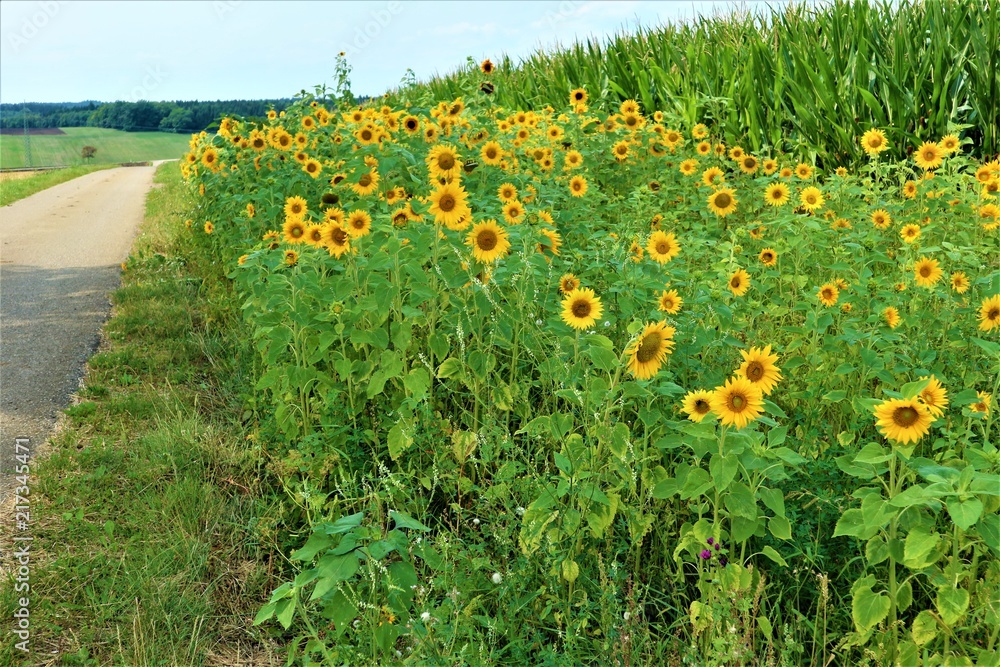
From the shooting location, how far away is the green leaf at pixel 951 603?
2.06 meters

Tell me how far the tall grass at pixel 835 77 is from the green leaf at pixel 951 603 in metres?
5.97

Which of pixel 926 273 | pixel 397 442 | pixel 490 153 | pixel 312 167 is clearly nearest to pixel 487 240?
pixel 397 442

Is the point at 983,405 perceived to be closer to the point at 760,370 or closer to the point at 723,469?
the point at 760,370

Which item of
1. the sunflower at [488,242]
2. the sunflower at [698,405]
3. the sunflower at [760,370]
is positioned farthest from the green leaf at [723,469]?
the sunflower at [488,242]

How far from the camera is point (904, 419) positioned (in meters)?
2.10

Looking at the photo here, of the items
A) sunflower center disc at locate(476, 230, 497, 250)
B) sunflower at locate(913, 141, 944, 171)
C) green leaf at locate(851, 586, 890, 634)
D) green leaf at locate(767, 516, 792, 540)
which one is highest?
sunflower at locate(913, 141, 944, 171)

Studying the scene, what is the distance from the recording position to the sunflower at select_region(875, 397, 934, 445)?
2.08m

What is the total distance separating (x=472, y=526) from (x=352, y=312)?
40.4 inches

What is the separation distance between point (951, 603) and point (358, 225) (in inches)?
108

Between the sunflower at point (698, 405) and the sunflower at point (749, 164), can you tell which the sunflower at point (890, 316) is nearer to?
the sunflower at point (698, 405)

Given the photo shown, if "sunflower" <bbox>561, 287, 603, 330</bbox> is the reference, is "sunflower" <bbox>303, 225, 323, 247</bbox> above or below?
above

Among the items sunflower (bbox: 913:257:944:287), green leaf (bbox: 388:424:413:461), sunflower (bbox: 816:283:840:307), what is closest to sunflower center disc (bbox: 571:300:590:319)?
green leaf (bbox: 388:424:413:461)

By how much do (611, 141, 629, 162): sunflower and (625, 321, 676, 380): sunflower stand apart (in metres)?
4.42

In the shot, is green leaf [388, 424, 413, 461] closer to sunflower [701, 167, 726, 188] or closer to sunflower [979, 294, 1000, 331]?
sunflower [979, 294, 1000, 331]
